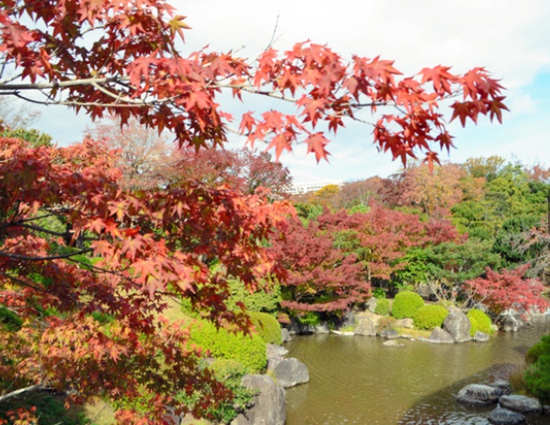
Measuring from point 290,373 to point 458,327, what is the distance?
7.83m

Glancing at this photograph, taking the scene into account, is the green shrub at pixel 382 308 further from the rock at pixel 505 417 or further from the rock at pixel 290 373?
the rock at pixel 505 417

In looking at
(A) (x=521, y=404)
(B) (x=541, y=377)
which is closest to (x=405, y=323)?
(A) (x=521, y=404)

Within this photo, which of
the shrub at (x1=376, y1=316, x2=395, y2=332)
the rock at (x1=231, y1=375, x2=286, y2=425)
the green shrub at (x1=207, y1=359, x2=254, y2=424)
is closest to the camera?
the green shrub at (x1=207, y1=359, x2=254, y2=424)

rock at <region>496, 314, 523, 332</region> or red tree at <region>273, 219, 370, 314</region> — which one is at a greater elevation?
red tree at <region>273, 219, 370, 314</region>

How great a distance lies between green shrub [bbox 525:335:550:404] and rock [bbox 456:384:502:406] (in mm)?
710

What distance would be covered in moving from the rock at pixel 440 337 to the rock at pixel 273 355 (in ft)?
18.4

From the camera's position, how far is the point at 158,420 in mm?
3762

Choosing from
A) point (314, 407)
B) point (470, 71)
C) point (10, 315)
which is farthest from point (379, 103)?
point (314, 407)

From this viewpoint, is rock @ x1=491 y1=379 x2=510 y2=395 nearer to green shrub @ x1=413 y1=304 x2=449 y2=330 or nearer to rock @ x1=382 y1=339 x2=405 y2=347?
rock @ x1=382 y1=339 x2=405 y2=347

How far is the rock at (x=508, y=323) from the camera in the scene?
56.5 feet

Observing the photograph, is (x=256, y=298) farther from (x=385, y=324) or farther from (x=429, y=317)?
(x=429, y=317)

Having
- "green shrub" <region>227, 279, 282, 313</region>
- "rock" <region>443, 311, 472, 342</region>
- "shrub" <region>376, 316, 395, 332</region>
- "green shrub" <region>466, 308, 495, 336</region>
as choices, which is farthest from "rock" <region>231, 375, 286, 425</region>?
"green shrub" <region>466, 308, 495, 336</region>

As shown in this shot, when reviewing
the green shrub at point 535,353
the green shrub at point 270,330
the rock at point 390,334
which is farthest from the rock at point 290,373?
the rock at point 390,334

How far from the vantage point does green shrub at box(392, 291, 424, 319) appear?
17.7 meters
